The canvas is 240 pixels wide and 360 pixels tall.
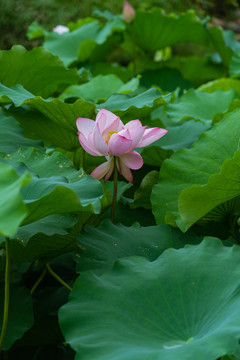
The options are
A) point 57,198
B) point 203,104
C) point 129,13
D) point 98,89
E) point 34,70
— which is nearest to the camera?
point 57,198

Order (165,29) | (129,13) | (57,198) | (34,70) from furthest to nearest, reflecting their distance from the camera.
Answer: (165,29) < (129,13) < (34,70) < (57,198)

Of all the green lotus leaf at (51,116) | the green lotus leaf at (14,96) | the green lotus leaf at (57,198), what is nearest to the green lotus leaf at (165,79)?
the green lotus leaf at (51,116)

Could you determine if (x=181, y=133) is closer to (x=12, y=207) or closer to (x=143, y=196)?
(x=143, y=196)

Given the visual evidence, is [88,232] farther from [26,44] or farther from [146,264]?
[26,44]

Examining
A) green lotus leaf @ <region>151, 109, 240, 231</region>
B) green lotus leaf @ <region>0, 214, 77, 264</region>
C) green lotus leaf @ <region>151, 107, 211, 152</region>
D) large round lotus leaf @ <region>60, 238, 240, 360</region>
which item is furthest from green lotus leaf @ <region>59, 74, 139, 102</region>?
large round lotus leaf @ <region>60, 238, 240, 360</region>

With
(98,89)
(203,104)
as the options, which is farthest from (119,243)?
(98,89)

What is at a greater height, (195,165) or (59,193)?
(59,193)
